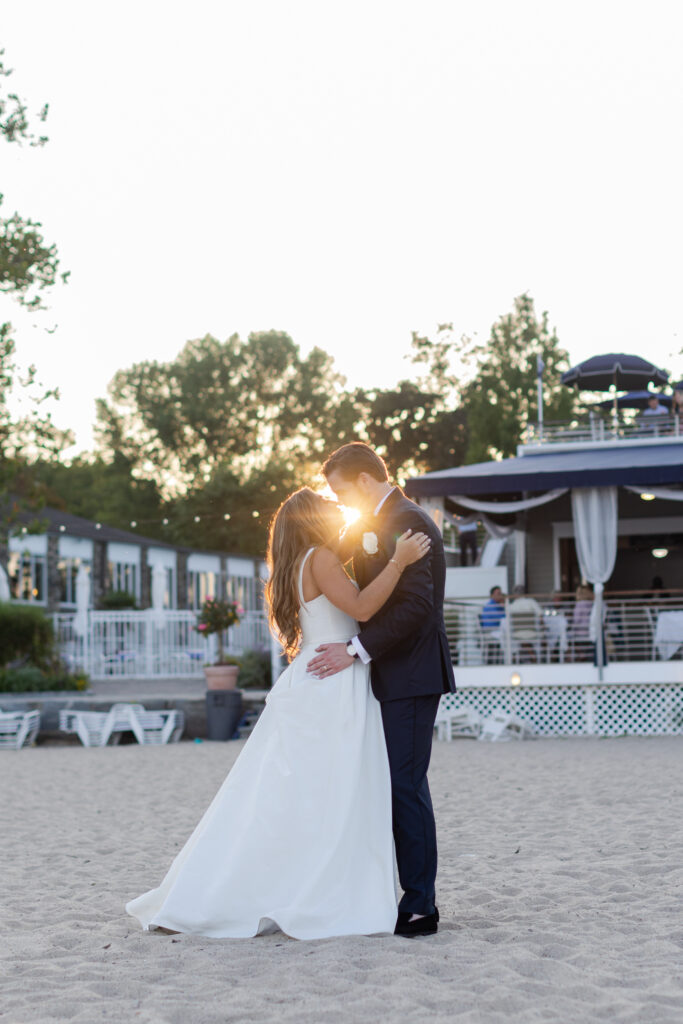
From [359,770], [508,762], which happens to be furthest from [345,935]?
[508,762]

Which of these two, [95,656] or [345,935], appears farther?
[95,656]

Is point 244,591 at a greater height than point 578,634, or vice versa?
point 244,591

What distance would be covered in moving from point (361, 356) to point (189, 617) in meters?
36.6

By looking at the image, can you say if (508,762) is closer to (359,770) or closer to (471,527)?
(359,770)

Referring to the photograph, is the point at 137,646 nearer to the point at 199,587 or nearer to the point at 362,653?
the point at 199,587

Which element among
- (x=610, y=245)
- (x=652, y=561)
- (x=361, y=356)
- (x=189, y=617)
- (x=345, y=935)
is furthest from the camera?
(x=361, y=356)

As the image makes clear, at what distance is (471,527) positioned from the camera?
25.5 metres

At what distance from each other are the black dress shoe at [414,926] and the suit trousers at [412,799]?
3cm

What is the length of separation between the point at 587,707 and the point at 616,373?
24.0 ft

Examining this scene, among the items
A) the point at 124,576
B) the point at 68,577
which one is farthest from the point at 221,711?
the point at 124,576

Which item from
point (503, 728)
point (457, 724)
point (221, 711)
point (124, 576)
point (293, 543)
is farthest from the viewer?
point (124, 576)

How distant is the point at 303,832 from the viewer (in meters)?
4.87

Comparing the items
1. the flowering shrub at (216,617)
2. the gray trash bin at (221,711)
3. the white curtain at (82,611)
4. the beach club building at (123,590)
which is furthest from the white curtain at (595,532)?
the white curtain at (82,611)

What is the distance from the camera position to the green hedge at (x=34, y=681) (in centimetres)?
1998
